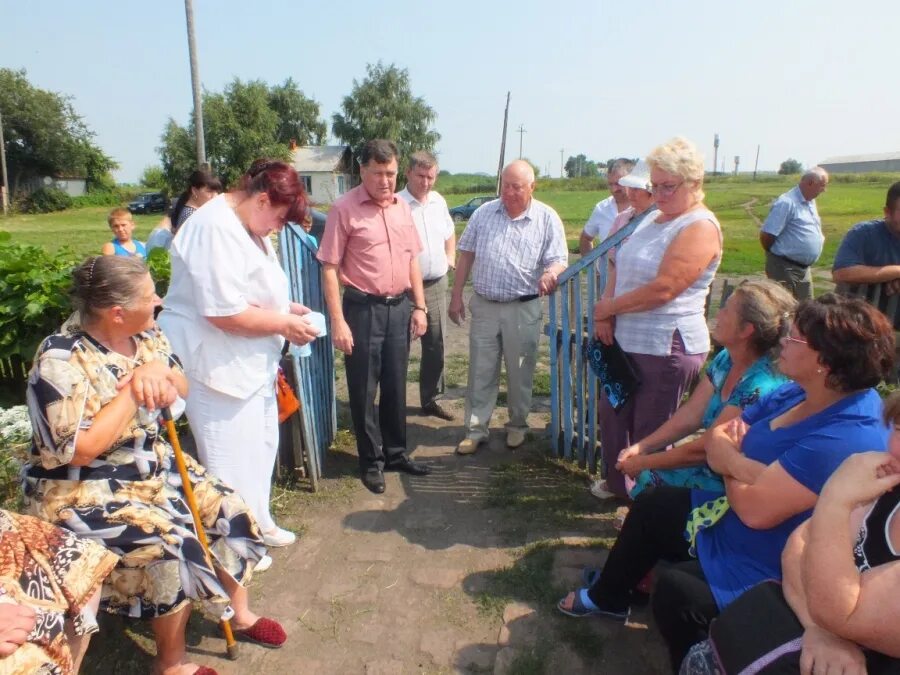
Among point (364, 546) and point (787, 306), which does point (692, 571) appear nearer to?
point (787, 306)

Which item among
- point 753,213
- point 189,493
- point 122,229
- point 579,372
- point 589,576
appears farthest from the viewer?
point 753,213

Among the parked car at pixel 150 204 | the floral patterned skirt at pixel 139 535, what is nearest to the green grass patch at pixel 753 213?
the floral patterned skirt at pixel 139 535

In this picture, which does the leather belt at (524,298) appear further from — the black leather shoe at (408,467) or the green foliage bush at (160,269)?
the green foliage bush at (160,269)

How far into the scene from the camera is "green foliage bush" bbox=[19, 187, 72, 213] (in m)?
45.3

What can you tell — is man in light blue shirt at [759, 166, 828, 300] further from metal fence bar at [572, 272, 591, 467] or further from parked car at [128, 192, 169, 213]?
parked car at [128, 192, 169, 213]

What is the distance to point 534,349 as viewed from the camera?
4.52 metres

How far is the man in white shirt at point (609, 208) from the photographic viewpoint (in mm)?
5703

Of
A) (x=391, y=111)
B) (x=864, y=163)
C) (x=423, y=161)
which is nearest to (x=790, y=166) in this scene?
(x=864, y=163)

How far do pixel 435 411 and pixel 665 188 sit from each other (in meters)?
2.77

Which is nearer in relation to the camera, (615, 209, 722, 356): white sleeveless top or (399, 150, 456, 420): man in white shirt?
(615, 209, 722, 356): white sleeveless top

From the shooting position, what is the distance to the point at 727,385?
2.88 meters

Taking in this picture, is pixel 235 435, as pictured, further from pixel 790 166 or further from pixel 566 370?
pixel 790 166

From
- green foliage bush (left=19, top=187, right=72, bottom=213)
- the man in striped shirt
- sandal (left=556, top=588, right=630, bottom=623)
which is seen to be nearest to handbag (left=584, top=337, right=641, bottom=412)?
the man in striped shirt

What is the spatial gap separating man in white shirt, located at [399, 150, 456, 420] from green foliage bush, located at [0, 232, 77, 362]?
2.59 meters
